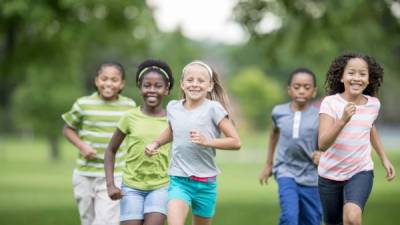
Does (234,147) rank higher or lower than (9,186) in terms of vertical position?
higher

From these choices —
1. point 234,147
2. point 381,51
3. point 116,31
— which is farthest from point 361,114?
point 381,51

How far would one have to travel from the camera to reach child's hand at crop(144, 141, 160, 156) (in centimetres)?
728

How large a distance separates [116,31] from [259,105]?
70211mm

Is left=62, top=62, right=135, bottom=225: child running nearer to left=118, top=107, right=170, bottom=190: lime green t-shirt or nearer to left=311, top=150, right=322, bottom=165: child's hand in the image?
left=118, top=107, right=170, bottom=190: lime green t-shirt

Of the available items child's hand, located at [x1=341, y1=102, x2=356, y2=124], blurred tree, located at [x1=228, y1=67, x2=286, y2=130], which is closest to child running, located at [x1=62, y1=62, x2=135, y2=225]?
child's hand, located at [x1=341, y1=102, x2=356, y2=124]

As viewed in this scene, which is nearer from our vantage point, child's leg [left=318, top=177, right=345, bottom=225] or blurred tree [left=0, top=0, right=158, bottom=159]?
child's leg [left=318, top=177, right=345, bottom=225]

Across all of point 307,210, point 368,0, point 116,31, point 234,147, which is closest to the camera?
point 234,147

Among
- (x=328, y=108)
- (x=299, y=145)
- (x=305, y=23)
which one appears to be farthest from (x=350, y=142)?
(x=305, y=23)

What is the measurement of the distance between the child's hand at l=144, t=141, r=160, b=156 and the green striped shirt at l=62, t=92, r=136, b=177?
1.65 m

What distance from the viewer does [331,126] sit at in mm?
7230

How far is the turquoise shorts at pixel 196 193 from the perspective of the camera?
739 cm

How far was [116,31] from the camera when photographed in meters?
17.7

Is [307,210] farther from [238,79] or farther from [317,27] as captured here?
[238,79]

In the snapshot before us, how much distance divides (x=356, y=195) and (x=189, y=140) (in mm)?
1500
